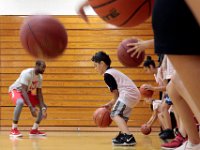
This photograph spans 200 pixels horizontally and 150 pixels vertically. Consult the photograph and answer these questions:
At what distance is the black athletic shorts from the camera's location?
3.41 ft

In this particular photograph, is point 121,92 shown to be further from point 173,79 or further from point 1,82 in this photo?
point 1,82

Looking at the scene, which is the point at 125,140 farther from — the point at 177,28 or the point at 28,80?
the point at 177,28

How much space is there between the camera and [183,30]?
1051mm

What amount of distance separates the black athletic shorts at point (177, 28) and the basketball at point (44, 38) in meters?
1.78

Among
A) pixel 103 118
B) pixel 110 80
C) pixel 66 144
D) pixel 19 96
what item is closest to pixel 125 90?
pixel 110 80

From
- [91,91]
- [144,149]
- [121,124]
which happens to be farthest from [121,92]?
[91,91]

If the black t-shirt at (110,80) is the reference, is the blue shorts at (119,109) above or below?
below

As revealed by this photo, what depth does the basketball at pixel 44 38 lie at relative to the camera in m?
2.81

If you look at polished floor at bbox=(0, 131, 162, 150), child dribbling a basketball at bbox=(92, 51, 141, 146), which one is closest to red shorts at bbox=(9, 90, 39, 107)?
polished floor at bbox=(0, 131, 162, 150)

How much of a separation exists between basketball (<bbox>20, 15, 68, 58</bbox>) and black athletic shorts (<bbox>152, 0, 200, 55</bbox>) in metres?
1.78

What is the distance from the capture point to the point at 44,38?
281cm

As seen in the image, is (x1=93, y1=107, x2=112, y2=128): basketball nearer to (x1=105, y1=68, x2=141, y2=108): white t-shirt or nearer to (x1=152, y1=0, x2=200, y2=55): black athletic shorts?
(x1=105, y1=68, x2=141, y2=108): white t-shirt

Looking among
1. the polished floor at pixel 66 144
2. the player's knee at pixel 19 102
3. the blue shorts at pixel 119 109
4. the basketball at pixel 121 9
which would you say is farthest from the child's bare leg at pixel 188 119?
the player's knee at pixel 19 102

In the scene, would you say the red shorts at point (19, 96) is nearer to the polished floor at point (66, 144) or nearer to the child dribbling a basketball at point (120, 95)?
the polished floor at point (66, 144)
